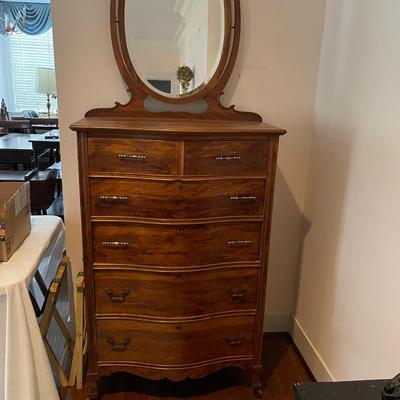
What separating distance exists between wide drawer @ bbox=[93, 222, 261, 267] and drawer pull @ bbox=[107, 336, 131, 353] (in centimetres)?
35

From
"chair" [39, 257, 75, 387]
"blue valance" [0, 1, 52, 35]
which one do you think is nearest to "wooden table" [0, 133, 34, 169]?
"chair" [39, 257, 75, 387]

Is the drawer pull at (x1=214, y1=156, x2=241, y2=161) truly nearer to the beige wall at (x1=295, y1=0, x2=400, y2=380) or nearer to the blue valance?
the beige wall at (x1=295, y1=0, x2=400, y2=380)

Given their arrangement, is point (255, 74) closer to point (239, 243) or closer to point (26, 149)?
point (239, 243)

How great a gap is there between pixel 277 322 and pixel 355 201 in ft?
3.37

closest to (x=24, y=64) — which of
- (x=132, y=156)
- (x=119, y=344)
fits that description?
(x=132, y=156)

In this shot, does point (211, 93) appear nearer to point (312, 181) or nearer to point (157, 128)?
point (157, 128)

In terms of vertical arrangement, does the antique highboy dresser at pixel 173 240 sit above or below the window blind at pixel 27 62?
below

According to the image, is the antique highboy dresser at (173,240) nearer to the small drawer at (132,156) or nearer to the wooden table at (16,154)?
the small drawer at (132,156)

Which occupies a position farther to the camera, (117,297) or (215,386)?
(215,386)

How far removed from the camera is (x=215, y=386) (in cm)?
182

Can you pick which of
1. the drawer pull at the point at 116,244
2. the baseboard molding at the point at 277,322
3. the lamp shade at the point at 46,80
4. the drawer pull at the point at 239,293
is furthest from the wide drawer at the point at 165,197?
the lamp shade at the point at 46,80

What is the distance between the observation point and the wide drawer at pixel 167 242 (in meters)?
1.47

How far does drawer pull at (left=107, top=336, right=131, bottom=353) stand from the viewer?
159cm

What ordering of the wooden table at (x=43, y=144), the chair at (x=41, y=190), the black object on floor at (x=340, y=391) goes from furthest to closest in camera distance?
the wooden table at (x=43, y=144)
the chair at (x=41, y=190)
the black object on floor at (x=340, y=391)
